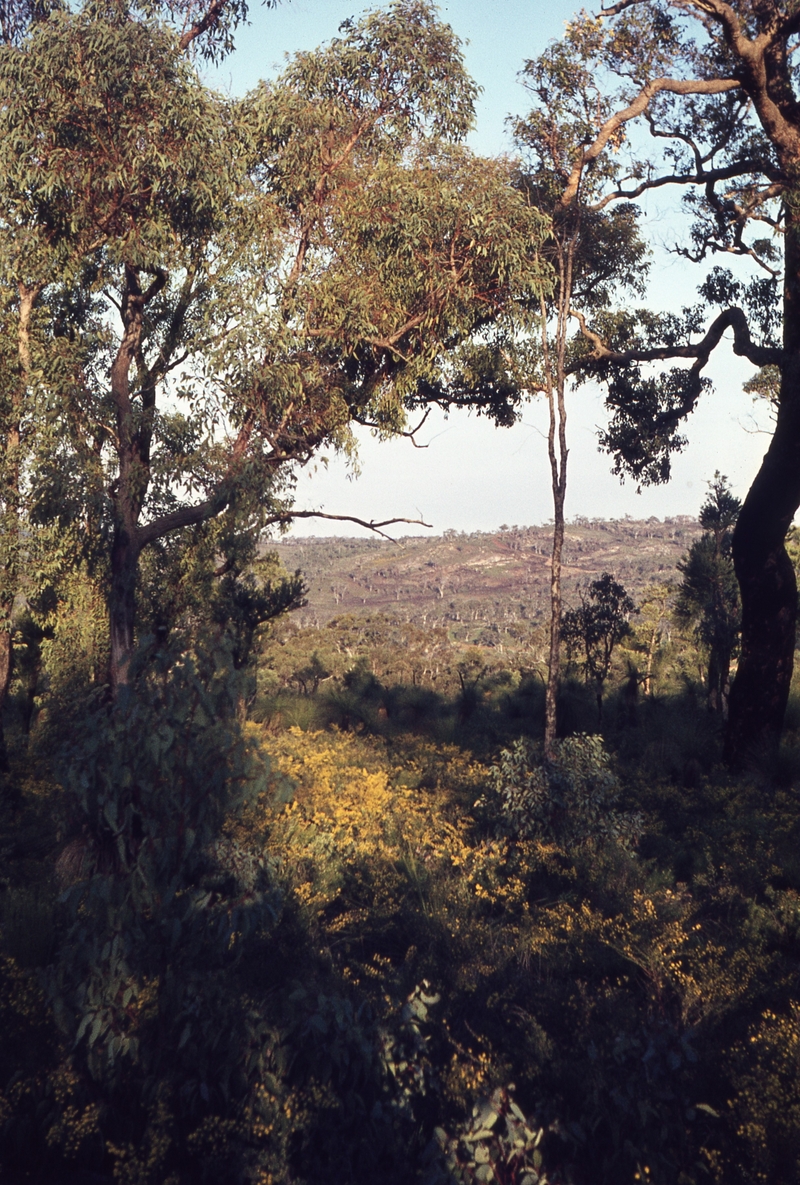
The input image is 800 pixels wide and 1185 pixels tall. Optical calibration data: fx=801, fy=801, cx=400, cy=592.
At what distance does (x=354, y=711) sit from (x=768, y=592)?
28.4 feet

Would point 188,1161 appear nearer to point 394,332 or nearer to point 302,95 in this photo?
point 394,332

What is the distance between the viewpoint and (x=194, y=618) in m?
13.1

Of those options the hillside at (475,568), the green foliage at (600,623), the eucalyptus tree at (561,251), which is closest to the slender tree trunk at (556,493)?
the eucalyptus tree at (561,251)

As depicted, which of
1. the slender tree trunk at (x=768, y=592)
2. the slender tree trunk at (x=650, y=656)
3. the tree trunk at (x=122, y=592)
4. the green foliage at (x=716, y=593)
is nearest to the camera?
the tree trunk at (x=122, y=592)

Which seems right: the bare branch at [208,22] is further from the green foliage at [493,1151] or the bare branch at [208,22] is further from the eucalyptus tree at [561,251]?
the green foliage at [493,1151]

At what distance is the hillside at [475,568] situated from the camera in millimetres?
73688

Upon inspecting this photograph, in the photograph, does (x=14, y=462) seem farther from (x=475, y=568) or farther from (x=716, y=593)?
(x=475, y=568)

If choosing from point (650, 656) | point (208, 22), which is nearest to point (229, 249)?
point (208, 22)

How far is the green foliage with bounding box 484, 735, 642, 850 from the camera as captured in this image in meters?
8.52

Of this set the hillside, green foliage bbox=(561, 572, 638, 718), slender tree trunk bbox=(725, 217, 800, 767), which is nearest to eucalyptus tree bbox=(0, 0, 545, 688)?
slender tree trunk bbox=(725, 217, 800, 767)

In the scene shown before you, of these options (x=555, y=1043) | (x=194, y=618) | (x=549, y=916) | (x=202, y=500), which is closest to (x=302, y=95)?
(x=202, y=500)

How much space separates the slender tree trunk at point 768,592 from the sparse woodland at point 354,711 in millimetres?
51

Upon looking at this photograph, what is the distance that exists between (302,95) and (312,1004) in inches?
454

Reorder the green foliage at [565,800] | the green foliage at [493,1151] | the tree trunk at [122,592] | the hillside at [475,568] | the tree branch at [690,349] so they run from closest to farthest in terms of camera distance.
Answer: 1. the green foliage at [493,1151]
2. the green foliage at [565,800]
3. the tree trunk at [122,592]
4. the tree branch at [690,349]
5. the hillside at [475,568]
